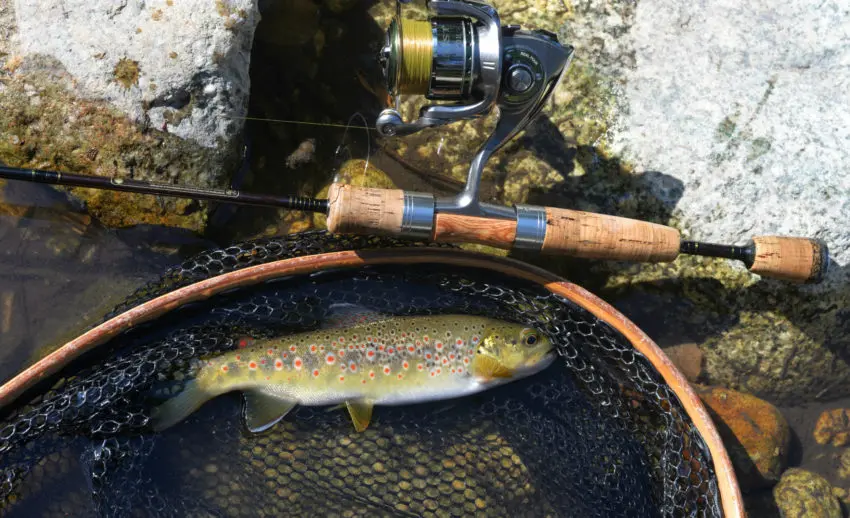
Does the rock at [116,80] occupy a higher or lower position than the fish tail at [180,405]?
higher

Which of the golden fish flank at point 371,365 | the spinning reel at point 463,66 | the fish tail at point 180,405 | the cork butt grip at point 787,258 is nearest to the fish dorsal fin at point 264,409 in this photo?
the golden fish flank at point 371,365

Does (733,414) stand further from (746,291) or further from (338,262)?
(338,262)

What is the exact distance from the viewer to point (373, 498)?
2.87 m

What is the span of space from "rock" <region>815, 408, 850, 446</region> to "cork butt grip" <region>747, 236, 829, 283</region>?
1352mm

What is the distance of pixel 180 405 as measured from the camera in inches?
108

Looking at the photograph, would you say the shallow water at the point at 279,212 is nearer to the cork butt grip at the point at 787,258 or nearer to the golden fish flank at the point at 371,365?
the cork butt grip at the point at 787,258

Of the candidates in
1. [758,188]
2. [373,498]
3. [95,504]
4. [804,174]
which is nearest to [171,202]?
[95,504]

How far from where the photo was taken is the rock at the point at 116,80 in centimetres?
284

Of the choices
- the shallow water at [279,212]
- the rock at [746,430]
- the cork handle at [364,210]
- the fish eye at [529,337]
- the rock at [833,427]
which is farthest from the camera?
the rock at [833,427]

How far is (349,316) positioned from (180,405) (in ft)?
2.60

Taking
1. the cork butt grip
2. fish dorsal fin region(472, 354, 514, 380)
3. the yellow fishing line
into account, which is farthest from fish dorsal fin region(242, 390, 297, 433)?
the cork butt grip

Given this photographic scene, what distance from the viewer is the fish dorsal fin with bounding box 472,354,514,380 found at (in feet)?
9.53

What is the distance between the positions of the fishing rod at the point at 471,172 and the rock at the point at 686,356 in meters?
0.83

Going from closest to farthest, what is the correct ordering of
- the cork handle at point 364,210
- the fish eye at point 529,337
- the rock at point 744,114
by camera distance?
the cork handle at point 364,210 < the fish eye at point 529,337 < the rock at point 744,114
